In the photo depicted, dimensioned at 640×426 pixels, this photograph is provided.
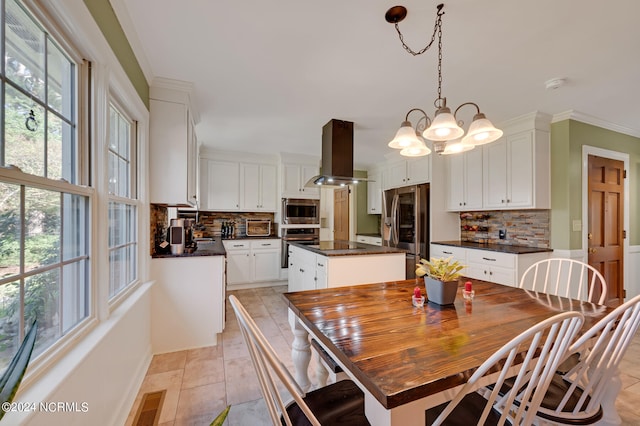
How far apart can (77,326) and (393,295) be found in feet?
5.17

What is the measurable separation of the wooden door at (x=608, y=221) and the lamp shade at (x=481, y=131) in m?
2.71

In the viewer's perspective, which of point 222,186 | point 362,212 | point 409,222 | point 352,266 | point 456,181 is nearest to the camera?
point 352,266

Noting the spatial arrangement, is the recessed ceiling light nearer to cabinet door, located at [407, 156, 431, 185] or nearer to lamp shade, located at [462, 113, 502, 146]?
lamp shade, located at [462, 113, 502, 146]

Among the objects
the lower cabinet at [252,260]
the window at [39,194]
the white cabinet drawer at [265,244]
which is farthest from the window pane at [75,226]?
the white cabinet drawer at [265,244]

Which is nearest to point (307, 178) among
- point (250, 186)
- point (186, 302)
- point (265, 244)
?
point (250, 186)

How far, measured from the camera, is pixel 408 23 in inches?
64.2

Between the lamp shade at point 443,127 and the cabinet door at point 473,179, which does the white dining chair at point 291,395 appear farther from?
the cabinet door at point 473,179

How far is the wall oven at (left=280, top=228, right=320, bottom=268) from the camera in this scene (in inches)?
186

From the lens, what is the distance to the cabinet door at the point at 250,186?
474 cm

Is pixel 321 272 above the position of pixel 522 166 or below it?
below

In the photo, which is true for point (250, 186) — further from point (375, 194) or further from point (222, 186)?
point (375, 194)

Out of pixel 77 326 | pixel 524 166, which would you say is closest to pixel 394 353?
pixel 77 326

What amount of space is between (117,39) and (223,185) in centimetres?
312

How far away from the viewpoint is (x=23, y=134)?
3.07 feet
